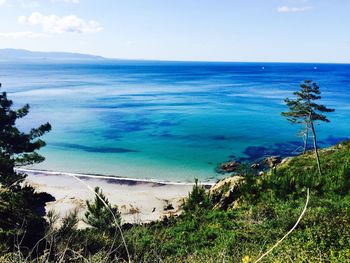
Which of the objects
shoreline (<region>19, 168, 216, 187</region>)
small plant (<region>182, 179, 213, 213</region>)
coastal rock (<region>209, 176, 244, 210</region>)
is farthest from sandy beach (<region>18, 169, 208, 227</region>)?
small plant (<region>182, 179, 213, 213</region>)

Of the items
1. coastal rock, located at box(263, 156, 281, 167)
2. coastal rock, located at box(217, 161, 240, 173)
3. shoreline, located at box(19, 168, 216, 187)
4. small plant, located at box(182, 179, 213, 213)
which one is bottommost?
shoreline, located at box(19, 168, 216, 187)

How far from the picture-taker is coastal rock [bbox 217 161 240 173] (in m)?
35.9

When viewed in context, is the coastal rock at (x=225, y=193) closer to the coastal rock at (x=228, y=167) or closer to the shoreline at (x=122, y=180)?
the shoreline at (x=122, y=180)

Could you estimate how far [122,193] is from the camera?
30.3 meters

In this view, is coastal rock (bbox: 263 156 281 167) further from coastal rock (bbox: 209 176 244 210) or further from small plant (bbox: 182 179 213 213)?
small plant (bbox: 182 179 213 213)

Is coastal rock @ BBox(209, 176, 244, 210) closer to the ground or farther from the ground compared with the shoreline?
farther from the ground

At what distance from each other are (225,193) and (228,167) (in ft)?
49.1

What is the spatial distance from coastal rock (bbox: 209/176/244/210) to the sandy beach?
3782 mm

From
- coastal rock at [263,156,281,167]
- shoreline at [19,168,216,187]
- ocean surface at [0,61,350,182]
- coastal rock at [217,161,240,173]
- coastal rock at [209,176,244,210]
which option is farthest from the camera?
ocean surface at [0,61,350,182]

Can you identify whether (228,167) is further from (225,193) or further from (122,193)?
(225,193)

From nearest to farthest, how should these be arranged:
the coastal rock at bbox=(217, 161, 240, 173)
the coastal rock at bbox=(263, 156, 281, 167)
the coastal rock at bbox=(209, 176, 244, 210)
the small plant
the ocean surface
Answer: the small plant < the coastal rock at bbox=(209, 176, 244, 210) < the coastal rock at bbox=(217, 161, 240, 173) < the coastal rock at bbox=(263, 156, 281, 167) < the ocean surface

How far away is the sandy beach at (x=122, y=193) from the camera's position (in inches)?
1049

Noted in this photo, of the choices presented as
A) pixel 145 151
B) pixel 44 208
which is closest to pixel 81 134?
pixel 145 151

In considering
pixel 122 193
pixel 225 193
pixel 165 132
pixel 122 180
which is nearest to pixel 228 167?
pixel 122 180
